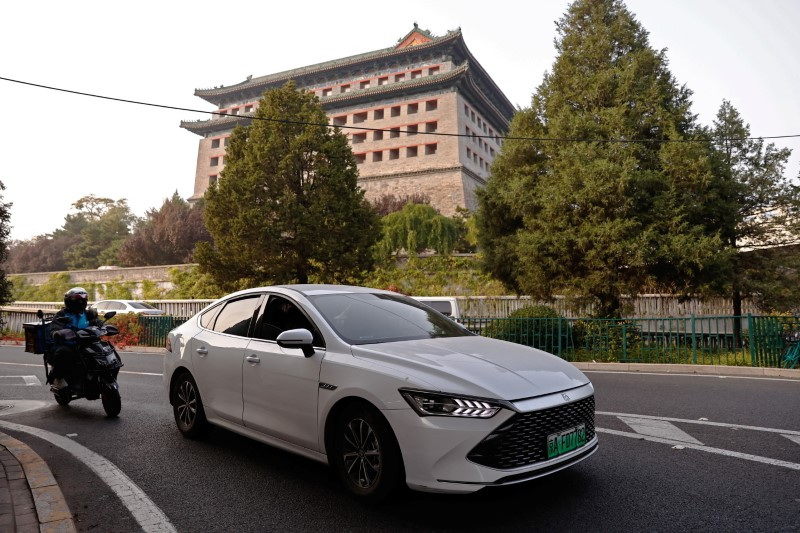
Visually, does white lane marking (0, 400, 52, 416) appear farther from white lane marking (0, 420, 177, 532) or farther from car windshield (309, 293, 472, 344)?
car windshield (309, 293, 472, 344)

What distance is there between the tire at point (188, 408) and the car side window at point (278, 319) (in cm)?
120

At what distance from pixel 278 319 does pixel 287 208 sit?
56.5 ft

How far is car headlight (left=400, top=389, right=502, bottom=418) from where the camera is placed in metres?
3.24

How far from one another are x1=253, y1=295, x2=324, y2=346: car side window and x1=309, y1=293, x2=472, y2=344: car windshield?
172 mm

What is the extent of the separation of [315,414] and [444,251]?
103ft

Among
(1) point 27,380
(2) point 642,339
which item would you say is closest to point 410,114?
(2) point 642,339

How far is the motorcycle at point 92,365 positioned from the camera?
6945mm

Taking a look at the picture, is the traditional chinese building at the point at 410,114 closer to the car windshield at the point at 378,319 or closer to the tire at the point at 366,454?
the car windshield at the point at 378,319

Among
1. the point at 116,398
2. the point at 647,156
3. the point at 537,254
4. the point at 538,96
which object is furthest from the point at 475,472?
the point at 538,96

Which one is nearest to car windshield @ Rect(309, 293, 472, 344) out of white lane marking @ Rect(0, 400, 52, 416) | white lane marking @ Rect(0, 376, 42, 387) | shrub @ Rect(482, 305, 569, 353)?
white lane marking @ Rect(0, 400, 52, 416)

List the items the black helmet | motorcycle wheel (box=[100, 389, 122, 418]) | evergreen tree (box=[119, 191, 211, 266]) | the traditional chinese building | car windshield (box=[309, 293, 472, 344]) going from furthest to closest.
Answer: the traditional chinese building
evergreen tree (box=[119, 191, 211, 266])
the black helmet
motorcycle wheel (box=[100, 389, 122, 418])
car windshield (box=[309, 293, 472, 344])

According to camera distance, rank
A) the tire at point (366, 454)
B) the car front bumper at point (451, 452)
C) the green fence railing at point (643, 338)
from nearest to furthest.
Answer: the car front bumper at point (451, 452)
the tire at point (366, 454)
the green fence railing at point (643, 338)

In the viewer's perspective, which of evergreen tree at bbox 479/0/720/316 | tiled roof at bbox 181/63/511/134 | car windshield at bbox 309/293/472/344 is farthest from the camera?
tiled roof at bbox 181/63/511/134

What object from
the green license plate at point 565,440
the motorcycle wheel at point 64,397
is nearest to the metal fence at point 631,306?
the motorcycle wheel at point 64,397
